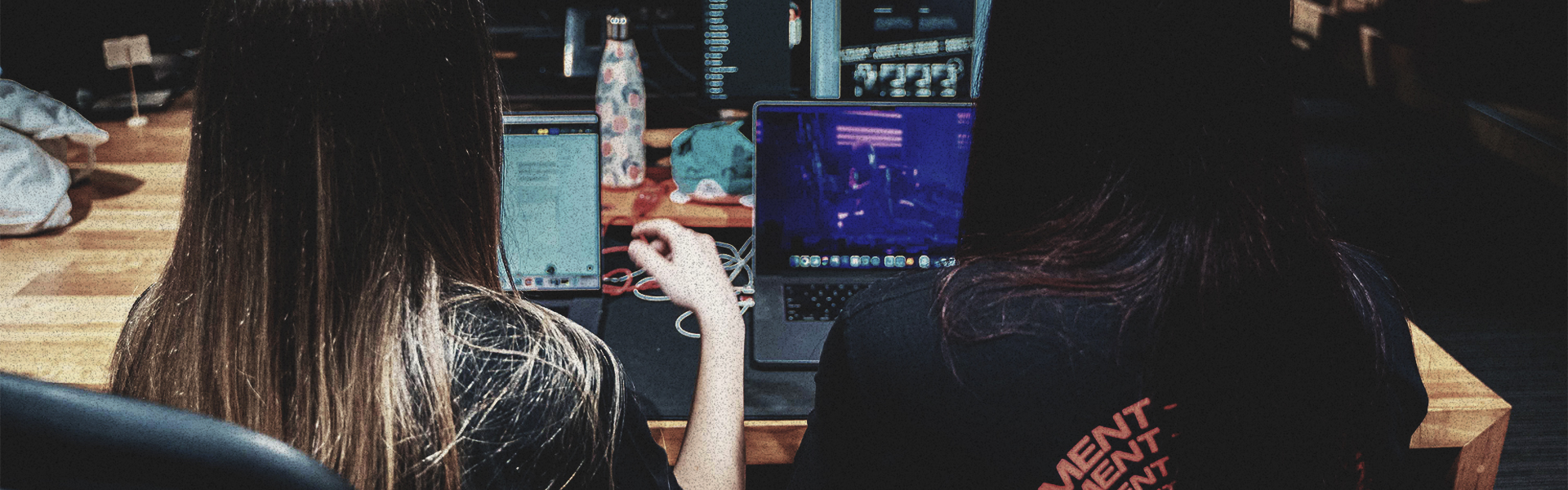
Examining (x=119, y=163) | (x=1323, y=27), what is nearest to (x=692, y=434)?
(x=119, y=163)

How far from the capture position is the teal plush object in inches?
65.5

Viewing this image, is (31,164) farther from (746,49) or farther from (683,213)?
(746,49)

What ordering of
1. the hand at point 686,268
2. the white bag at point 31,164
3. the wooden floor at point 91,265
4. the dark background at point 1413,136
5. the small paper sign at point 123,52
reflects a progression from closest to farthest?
the hand at point 686,268 < the wooden floor at point 91,265 < the white bag at point 31,164 < the dark background at point 1413,136 < the small paper sign at point 123,52

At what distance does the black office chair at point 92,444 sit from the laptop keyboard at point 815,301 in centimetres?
110

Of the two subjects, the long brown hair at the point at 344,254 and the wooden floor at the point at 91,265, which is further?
the wooden floor at the point at 91,265

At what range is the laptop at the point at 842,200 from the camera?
1336 millimetres

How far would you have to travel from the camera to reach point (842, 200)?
1379 mm

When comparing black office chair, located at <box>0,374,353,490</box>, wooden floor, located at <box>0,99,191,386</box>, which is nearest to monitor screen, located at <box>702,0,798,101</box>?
wooden floor, located at <box>0,99,191,386</box>

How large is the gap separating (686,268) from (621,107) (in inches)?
25.2

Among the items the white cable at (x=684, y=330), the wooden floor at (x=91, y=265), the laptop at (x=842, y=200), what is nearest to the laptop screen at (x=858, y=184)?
the laptop at (x=842, y=200)

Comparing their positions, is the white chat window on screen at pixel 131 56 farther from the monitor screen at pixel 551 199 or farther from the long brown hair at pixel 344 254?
the long brown hair at pixel 344 254

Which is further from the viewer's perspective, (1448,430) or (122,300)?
(122,300)

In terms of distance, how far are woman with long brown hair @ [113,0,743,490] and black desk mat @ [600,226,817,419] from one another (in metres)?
0.36

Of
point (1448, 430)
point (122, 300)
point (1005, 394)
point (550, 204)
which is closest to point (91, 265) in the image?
point (122, 300)
